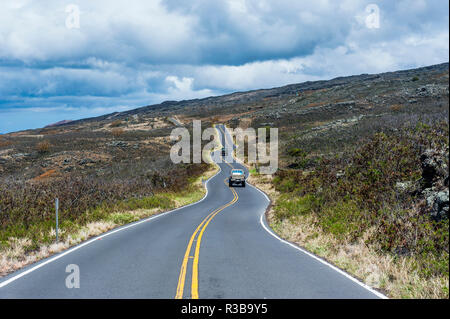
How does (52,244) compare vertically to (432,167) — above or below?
below

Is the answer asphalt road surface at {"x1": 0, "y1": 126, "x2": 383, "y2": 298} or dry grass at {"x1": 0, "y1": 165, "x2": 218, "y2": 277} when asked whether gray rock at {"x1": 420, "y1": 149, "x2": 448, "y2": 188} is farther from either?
dry grass at {"x1": 0, "y1": 165, "x2": 218, "y2": 277}

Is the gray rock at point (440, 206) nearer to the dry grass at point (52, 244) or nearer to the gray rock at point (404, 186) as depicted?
the gray rock at point (404, 186)

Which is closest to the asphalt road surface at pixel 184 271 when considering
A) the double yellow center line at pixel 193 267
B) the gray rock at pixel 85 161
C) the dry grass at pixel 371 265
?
the double yellow center line at pixel 193 267

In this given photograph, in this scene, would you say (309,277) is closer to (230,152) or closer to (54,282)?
(54,282)

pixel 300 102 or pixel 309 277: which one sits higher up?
pixel 300 102

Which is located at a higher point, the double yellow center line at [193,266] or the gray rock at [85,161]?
the double yellow center line at [193,266]

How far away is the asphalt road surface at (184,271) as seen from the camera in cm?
629

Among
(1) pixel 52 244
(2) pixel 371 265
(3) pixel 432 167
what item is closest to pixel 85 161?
(1) pixel 52 244

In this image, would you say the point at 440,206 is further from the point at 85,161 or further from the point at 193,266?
the point at 85,161

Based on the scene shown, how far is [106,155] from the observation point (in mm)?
62688

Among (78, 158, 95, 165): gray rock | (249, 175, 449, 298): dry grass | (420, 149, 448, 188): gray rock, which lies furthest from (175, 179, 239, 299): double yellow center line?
(78, 158, 95, 165): gray rock

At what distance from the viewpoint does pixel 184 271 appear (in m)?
7.76
